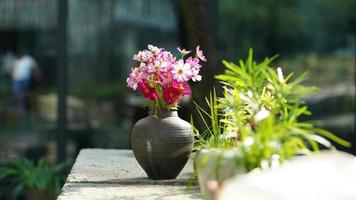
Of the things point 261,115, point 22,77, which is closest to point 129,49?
point 22,77

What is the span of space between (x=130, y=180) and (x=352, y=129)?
4.95 m

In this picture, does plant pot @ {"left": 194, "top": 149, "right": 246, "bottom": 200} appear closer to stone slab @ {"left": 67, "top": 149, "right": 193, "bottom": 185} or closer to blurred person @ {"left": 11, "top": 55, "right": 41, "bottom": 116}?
stone slab @ {"left": 67, "top": 149, "right": 193, "bottom": 185}

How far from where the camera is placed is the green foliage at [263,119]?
382 cm

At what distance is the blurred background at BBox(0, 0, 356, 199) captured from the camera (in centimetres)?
954

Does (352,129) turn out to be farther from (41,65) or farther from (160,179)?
(160,179)

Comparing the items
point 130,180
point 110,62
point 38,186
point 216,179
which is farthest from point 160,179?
point 110,62

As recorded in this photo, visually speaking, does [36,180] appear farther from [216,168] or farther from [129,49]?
[216,168]

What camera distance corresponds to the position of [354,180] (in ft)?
12.0

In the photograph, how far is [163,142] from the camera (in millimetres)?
4969

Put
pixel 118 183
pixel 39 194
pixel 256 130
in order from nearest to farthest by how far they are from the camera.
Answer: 1. pixel 256 130
2. pixel 118 183
3. pixel 39 194

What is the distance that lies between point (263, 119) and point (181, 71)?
3.06 ft

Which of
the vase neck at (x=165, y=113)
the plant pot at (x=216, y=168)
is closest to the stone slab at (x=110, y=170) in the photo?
the vase neck at (x=165, y=113)

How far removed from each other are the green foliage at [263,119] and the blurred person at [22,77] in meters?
5.33

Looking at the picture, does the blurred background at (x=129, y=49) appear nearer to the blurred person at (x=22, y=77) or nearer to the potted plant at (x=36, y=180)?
the blurred person at (x=22, y=77)
